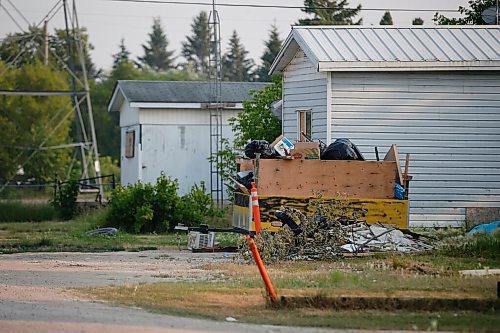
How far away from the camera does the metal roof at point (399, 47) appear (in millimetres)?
24750

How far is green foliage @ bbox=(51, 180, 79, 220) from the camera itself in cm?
3616

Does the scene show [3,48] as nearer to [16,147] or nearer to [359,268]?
[16,147]

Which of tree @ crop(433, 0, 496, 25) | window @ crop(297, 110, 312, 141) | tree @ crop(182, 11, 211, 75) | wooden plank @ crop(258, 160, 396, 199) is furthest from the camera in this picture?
tree @ crop(182, 11, 211, 75)

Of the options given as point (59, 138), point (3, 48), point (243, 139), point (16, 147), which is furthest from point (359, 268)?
point (3, 48)

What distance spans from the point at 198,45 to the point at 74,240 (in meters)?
104

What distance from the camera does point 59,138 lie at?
2490 inches

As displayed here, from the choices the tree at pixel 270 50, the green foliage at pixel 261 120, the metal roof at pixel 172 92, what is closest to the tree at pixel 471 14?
the green foliage at pixel 261 120

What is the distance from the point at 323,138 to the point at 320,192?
5306 millimetres

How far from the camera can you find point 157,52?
417 ft

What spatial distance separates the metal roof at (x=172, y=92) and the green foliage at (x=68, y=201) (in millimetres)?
7221

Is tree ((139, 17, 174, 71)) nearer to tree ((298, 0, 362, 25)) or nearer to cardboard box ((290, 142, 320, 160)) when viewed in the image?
tree ((298, 0, 362, 25))

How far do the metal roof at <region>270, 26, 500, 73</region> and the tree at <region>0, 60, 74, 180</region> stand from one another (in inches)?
1368

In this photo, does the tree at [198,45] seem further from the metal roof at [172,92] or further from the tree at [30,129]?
the metal roof at [172,92]

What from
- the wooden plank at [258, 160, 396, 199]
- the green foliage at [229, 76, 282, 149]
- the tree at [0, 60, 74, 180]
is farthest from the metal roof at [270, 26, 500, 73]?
the tree at [0, 60, 74, 180]
